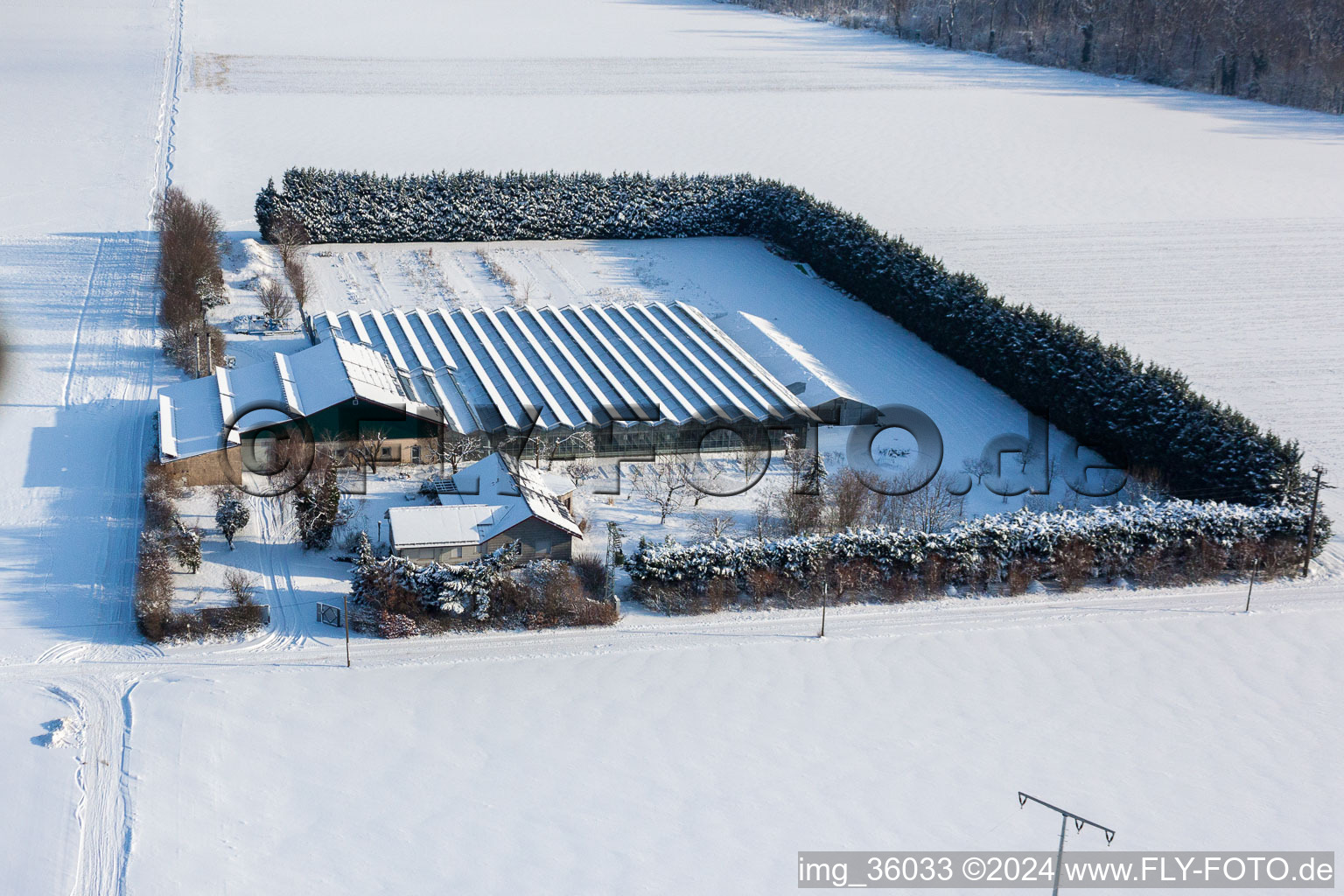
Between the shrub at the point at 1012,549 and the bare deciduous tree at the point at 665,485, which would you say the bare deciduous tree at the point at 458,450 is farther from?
the shrub at the point at 1012,549

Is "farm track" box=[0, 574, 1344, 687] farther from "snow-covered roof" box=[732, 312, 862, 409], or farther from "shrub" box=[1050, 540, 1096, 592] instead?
"snow-covered roof" box=[732, 312, 862, 409]

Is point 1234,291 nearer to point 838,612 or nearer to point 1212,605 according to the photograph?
point 1212,605

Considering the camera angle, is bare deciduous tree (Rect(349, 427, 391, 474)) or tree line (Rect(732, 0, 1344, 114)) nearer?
bare deciduous tree (Rect(349, 427, 391, 474))

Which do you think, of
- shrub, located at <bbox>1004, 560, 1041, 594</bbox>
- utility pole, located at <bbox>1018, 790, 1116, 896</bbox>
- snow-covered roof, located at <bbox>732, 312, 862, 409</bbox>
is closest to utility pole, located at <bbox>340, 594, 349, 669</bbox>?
utility pole, located at <bbox>1018, 790, 1116, 896</bbox>

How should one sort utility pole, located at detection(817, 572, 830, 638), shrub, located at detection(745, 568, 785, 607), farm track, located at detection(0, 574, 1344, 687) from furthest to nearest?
shrub, located at detection(745, 568, 785, 607), utility pole, located at detection(817, 572, 830, 638), farm track, located at detection(0, 574, 1344, 687)

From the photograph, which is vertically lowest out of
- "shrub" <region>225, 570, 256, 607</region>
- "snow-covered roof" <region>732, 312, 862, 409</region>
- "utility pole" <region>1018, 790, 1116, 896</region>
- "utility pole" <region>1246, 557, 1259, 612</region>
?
"utility pole" <region>1018, 790, 1116, 896</region>

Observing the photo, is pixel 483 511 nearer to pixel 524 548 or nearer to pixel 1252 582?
pixel 524 548

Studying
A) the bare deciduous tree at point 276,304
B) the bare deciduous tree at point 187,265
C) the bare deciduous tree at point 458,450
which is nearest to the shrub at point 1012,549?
the bare deciduous tree at point 458,450
